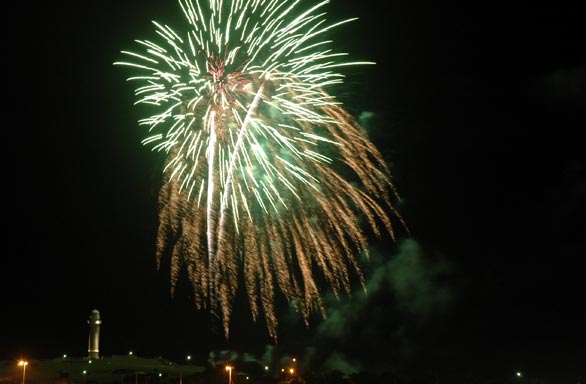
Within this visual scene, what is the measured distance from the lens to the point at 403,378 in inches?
2060

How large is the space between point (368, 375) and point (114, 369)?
68.5 feet

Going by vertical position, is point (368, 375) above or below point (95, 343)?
below

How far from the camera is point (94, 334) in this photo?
71.1m

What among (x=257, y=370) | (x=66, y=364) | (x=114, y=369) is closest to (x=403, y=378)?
(x=257, y=370)

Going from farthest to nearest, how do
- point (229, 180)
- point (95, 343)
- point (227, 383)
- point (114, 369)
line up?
point (95, 343) < point (114, 369) < point (227, 383) < point (229, 180)

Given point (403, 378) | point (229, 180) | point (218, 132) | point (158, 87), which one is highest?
point (158, 87)

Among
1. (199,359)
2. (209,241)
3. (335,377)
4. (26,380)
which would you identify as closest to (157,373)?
(26,380)

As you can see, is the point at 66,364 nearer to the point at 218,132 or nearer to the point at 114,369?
the point at 114,369

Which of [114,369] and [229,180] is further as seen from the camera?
[114,369]

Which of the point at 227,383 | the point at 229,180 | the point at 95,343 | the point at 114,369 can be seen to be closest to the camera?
the point at 229,180

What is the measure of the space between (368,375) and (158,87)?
36.6 metres

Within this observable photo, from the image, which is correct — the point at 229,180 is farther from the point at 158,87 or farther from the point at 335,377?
the point at 335,377

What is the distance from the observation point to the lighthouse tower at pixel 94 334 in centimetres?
6962

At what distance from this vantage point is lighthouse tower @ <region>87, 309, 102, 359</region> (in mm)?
69625
